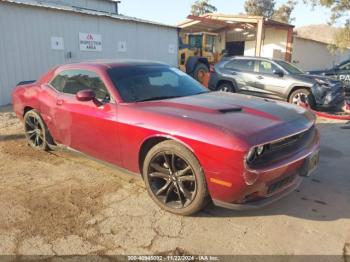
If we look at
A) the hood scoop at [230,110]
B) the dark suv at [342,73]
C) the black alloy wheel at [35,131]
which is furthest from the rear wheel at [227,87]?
the hood scoop at [230,110]

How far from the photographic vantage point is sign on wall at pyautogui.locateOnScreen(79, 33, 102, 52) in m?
12.6

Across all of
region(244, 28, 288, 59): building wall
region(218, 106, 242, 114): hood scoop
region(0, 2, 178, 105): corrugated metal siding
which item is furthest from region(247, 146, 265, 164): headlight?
region(244, 28, 288, 59): building wall

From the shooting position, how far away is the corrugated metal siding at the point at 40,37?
1022 cm

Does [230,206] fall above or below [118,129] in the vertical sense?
below

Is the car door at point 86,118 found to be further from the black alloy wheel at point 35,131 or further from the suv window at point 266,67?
the suv window at point 266,67

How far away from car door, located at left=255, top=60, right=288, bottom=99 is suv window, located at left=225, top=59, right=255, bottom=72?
0.93ft

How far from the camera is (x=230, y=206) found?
2984 millimetres

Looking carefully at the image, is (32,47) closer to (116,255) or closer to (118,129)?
(118,129)

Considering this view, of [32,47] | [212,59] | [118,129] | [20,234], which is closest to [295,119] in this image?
[118,129]

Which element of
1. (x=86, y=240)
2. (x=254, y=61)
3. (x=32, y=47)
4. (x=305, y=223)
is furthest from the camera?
(x=32, y=47)

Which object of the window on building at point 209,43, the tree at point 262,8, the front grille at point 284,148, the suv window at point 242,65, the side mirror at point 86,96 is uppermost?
the tree at point 262,8

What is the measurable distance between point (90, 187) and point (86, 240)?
1161 mm

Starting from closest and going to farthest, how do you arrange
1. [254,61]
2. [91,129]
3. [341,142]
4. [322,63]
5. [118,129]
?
[118,129] → [91,129] → [341,142] → [254,61] → [322,63]

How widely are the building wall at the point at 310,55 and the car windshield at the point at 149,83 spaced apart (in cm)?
2299
